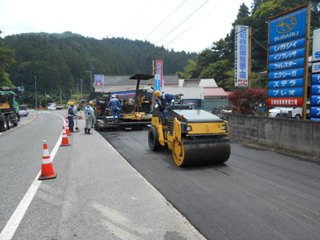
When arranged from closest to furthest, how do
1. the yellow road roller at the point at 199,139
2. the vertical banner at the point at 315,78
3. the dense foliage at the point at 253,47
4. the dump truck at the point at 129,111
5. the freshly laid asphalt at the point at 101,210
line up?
the freshly laid asphalt at the point at 101,210, the yellow road roller at the point at 199,139, the vertical banner at the point at 315,78, the dump truck at the point at 129,111, the dense foliage at the point at 253,47

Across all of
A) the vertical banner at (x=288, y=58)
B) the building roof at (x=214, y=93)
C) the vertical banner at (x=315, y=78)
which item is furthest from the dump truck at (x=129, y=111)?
the building roof at (x=214, y=93)

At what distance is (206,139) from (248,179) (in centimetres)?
159

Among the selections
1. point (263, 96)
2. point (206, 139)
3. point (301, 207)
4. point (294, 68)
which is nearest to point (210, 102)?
point (263, 96)

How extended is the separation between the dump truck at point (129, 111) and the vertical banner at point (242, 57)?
16.7ft

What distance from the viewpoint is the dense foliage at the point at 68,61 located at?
110 metres

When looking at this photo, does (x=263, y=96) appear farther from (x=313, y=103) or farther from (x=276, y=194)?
(x=276, y=194)

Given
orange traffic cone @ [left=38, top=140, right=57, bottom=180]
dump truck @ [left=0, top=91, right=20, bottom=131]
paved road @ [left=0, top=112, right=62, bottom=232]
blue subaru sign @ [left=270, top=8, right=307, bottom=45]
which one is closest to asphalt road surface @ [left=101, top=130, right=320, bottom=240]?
orange traffic cone @ [left=38, top=140, right=57, bottom=180]

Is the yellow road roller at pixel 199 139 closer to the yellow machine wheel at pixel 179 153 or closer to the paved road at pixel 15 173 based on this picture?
the yellow machine wheel at pixel 179 153

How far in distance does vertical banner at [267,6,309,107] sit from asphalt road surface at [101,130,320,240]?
317 centimetres

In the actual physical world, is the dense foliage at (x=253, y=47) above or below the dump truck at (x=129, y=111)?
above

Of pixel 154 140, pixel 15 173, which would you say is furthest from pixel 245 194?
pixel 15 173

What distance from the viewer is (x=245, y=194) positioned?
19.2ft

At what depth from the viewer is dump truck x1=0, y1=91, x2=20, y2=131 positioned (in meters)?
20.6

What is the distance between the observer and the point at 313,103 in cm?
1065
